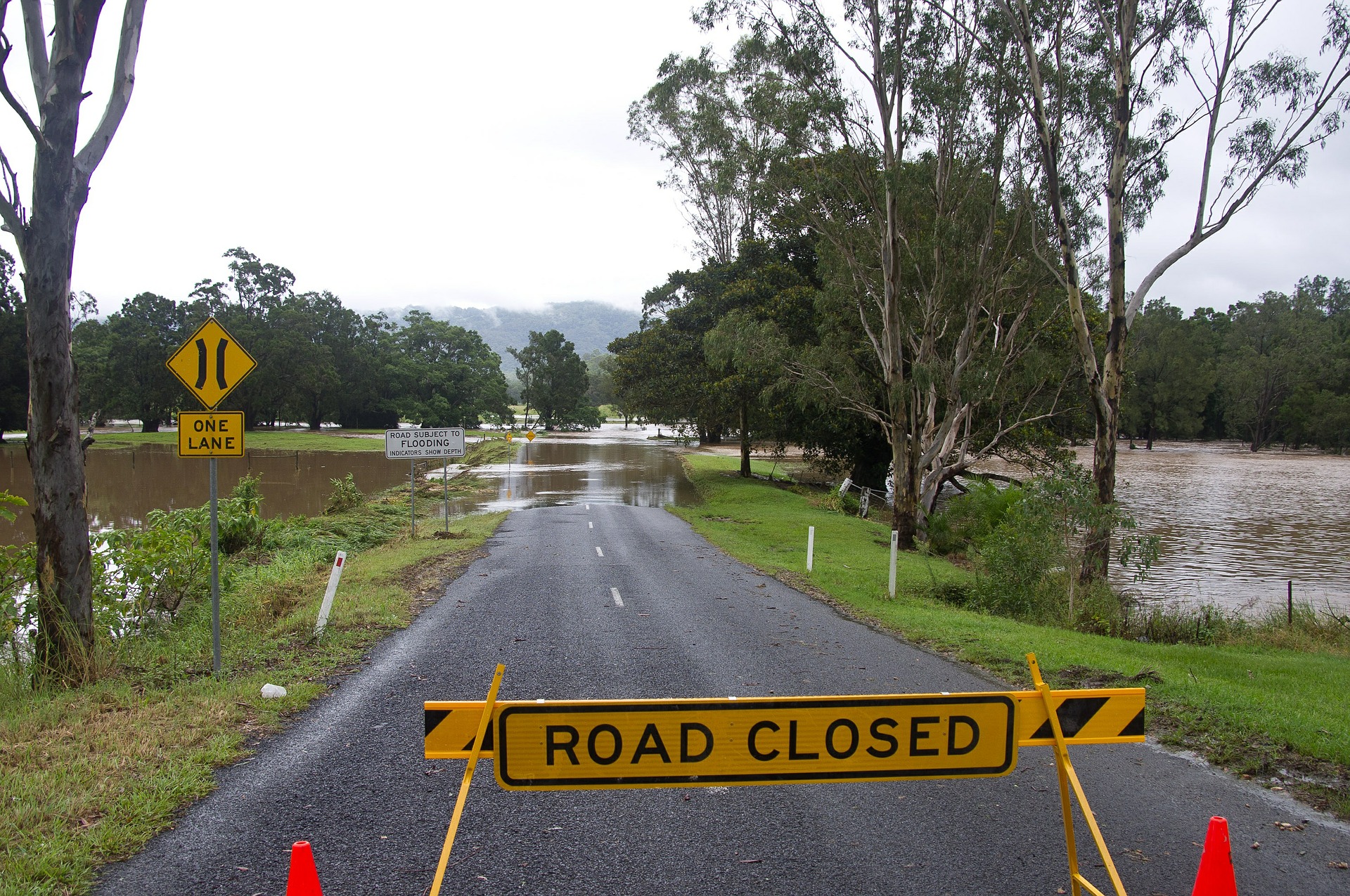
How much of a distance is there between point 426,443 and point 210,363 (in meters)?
13.3

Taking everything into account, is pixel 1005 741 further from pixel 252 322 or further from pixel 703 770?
pixel 252 322

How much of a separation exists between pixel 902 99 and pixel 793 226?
1004 cm

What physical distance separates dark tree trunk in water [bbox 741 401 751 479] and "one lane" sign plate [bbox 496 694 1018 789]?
108ft

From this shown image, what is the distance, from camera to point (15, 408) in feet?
185

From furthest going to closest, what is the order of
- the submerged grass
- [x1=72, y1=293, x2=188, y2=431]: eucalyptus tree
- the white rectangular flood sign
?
1. [x1=72, y1=293, x2=188, y2=431]: eucalyptus tree
2. the submerged grass
3. the white rectangular flood sign

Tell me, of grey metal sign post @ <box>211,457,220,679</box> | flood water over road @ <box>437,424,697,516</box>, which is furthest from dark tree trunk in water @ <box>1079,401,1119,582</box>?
grey metal sign post @ <box>211,457,220,679</box>

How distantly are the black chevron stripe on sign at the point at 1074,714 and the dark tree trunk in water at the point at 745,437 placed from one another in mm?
32801

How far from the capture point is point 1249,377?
274 ft

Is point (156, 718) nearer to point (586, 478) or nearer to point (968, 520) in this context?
point (968, 520)

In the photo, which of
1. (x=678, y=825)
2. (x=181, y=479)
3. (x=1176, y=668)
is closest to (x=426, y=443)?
(x=1176, y=668)

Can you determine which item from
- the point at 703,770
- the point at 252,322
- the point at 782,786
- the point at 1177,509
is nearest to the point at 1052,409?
the point at 1177,509

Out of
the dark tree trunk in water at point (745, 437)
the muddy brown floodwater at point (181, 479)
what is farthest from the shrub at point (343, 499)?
the dark tree trunk in water at point (745, 437)

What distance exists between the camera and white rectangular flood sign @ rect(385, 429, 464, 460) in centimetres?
2030

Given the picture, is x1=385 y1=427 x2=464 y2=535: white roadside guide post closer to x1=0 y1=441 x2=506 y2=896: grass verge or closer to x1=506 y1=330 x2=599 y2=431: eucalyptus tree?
x1=0 y1=441 x2=506 y2=896: grass verge
